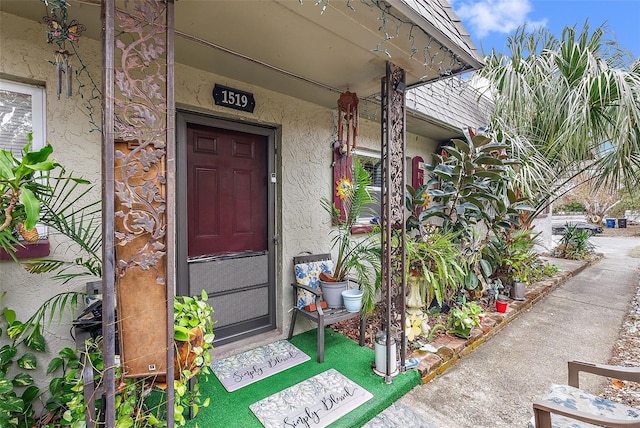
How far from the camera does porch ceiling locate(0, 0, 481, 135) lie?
66.6 inches

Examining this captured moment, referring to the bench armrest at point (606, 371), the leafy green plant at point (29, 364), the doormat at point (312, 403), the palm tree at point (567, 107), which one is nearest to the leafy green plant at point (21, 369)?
the leafy green plant at point (29, 364)

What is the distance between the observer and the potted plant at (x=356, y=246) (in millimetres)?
2666

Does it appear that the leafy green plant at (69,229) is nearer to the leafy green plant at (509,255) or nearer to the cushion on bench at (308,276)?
the cushion on bench at (308,276)

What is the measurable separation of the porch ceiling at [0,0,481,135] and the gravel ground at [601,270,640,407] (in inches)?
115

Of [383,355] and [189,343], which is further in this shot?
[383,355]

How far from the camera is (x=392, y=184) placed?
7.89 feet

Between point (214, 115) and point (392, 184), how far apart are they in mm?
1730

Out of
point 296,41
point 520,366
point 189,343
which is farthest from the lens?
point 520,366

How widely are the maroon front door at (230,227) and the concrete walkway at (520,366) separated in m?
1.59

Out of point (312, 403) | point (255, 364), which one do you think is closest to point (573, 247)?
point (312, 403)

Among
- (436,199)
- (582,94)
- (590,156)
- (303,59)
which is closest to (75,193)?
(303,59)

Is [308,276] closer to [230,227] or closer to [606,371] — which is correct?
[230,227]

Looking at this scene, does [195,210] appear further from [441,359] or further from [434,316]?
[434,316]

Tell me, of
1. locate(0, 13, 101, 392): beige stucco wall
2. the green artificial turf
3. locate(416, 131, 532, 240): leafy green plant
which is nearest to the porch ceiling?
locate(0, 13, 101, 392): beige stucco wall
